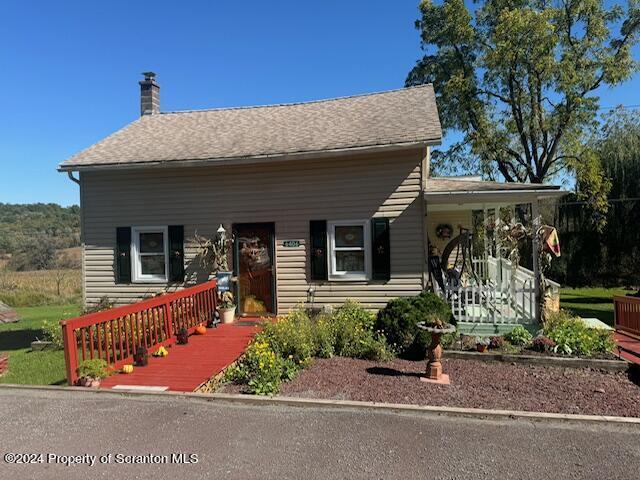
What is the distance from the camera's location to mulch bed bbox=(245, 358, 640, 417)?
536 cm

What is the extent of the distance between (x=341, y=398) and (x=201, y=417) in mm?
1705

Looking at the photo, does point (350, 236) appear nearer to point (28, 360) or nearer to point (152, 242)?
point (152, 242)

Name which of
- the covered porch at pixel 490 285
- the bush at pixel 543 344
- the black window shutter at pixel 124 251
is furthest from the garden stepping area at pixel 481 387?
the black window shutter at pixel 124 251

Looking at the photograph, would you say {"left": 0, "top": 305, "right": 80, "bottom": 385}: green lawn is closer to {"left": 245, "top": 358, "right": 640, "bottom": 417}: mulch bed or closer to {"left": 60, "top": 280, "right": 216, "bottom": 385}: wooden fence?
{"left": 60, "top": 280, "right": 216, "bottom": 385}: wooden fence

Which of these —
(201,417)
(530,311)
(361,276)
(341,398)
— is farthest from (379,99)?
(201,417)

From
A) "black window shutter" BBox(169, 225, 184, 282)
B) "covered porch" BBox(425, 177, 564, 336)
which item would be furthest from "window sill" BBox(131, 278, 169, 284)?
"covered porch" BBox(425, 177, 564, 336)

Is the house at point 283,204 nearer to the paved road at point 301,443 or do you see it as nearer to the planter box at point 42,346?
the planter box at point 42,346

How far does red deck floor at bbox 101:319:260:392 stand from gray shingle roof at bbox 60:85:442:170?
12.2ft

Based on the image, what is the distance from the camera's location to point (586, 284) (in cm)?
2009

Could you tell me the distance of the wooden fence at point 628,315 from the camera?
8.98 m

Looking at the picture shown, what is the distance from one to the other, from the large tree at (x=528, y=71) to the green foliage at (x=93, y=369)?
638 inches

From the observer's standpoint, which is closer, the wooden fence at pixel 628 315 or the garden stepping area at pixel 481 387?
the garden stepping area at pixel 481 387

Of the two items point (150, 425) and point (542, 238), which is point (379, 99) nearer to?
point (542, 238)

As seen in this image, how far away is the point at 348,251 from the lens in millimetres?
9469
